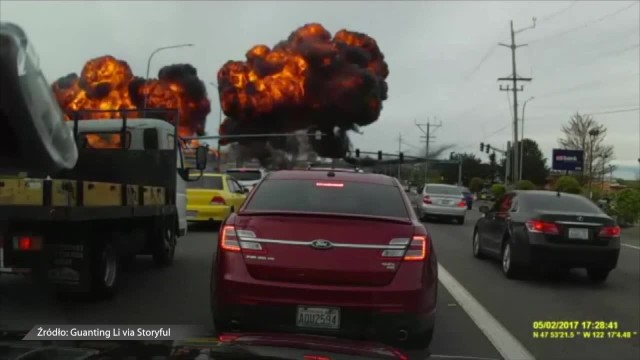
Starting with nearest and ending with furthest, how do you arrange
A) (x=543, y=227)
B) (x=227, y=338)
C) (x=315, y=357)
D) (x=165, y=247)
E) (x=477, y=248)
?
(x=315, y=357), (x=227, y=338), (x=543, y=227), (x=165, y=247), (x=477, y=248)

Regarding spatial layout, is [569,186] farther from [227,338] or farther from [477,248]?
[227,338]

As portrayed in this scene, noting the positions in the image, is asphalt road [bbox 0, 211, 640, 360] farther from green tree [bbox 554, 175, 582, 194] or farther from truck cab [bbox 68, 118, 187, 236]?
green tree [bbox 554, 175, 582, 194]

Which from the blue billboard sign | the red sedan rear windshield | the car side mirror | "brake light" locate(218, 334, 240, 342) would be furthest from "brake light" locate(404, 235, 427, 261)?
the blue billboard sign

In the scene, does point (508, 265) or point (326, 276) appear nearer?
point (326, 276)

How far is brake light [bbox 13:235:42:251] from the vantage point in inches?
262

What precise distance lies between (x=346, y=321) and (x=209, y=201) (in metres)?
12.3

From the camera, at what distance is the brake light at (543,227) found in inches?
393

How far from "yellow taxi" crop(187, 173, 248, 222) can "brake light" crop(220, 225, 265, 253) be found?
11.4m

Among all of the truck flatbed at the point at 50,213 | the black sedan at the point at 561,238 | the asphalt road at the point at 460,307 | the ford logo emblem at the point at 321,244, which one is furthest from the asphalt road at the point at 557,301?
the truck flatbed at the point at 50,213

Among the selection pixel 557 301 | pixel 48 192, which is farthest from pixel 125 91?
pixel 48 192

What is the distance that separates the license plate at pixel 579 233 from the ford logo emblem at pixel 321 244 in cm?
595

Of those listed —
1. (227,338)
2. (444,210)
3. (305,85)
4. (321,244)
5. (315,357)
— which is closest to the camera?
(315,357)

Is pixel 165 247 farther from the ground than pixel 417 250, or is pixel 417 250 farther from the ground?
pixel 417 250

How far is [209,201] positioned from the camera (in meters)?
17.0
